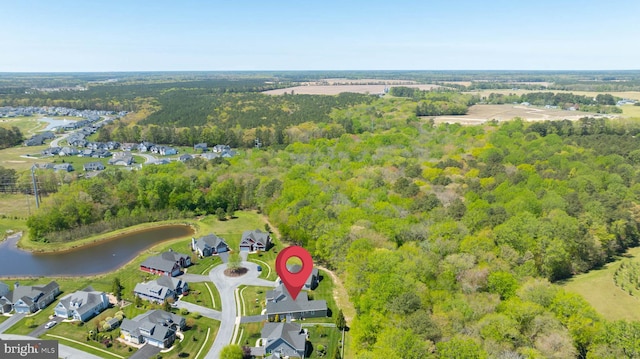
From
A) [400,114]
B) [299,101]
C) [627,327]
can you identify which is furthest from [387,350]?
[299,101]

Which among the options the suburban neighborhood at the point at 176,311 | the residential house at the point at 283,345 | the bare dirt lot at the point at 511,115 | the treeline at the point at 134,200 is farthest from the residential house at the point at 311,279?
the bare dirt lot at the point at 511,115

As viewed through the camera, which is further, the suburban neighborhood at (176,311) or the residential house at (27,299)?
the residential house at (27,299)

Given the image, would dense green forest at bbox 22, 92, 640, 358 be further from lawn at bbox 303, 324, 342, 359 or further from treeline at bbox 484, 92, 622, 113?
treeline at bbox 484, 92, 622, 113

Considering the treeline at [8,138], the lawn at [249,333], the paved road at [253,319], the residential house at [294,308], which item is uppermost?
the treeline at [8,138]

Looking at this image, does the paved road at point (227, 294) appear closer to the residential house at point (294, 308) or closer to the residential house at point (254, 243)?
the residential house at point (294, 308)

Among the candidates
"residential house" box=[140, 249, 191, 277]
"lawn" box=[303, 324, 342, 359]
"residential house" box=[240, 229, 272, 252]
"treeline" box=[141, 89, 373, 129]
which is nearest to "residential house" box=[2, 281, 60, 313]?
"residential house" box=[140, 249, 191, 277]
